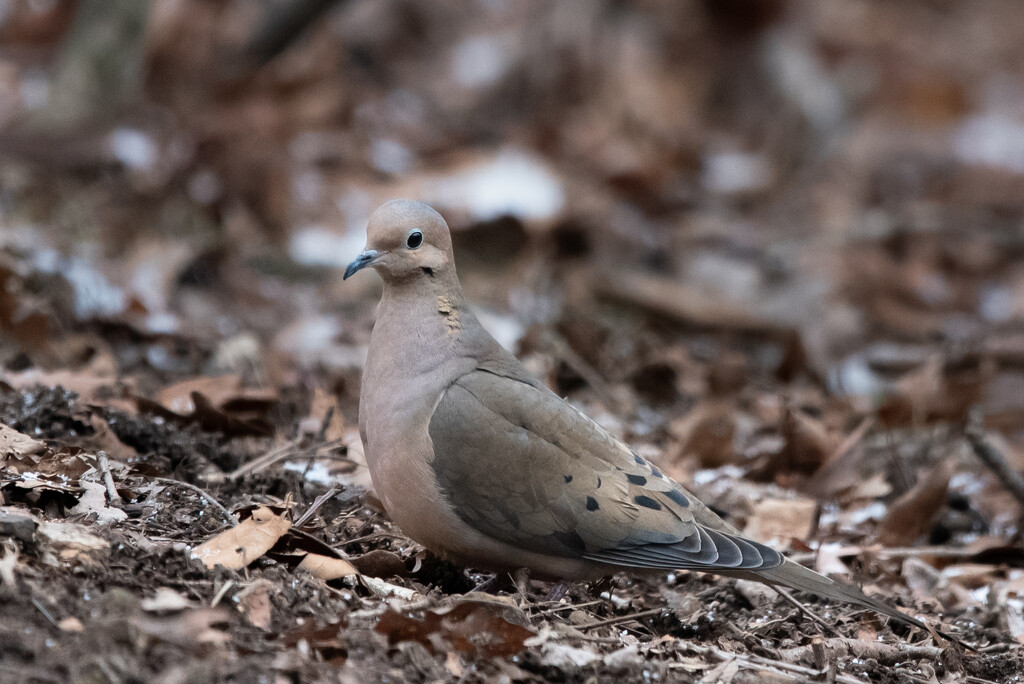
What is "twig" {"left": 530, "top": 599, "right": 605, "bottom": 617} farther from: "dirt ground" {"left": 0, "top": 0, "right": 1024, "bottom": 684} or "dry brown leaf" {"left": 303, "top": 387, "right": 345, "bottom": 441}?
"dry brown leaf" {"left": 303, "top": 387, "right": 345, "bottom": 441}

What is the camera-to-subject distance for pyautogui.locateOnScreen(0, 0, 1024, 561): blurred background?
568 centimetres

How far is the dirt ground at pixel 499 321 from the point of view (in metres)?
3.04

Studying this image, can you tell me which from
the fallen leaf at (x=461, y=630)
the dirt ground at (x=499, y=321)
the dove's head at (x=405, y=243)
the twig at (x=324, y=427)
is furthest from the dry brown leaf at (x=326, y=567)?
the twig at (x=324, y=427)

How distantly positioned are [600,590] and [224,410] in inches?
69.9

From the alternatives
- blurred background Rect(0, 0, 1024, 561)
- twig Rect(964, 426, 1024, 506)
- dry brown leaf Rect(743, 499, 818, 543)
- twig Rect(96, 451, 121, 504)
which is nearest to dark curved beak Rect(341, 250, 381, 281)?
twig Rect(96, 451, 121, 504)

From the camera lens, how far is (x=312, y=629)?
2.84m

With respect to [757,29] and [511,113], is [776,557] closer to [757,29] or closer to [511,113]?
[511,113]

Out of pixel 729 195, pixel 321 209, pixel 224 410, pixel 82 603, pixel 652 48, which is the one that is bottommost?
pixel 82 603

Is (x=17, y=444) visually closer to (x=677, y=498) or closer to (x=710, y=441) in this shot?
(x=677, y=498)

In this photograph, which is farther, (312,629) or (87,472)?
(87,472)

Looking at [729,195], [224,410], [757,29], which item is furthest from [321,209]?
[757,29]

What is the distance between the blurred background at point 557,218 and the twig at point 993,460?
8cm

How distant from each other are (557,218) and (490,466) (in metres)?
4.82

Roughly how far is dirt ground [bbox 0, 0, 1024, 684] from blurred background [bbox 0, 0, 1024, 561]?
0.11 feet
